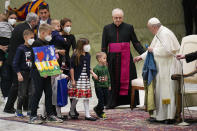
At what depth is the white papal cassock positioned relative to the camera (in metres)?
6.94

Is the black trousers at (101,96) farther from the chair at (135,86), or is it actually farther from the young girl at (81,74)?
the chair at (135,86)

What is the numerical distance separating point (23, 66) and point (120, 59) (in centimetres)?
210

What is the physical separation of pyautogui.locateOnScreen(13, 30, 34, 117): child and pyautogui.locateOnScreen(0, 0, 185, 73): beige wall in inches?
262

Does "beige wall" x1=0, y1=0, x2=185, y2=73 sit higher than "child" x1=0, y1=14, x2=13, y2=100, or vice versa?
"beige wall" x1=0, y1=0, x2=185, y2=73

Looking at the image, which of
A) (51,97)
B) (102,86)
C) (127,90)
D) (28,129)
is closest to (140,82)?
(127,90)

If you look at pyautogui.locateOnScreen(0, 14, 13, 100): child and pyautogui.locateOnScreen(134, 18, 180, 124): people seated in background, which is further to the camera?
pyautogui.locateOnScreen(0, 14, 13, 100): child

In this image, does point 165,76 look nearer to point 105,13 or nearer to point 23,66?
point 23,66

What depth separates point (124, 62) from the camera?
913 centimetres

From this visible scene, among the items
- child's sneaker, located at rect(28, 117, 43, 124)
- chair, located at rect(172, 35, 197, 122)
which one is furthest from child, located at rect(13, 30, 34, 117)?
chair, located at rect(172, 35, 197, 122)

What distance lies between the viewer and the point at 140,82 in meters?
8.54

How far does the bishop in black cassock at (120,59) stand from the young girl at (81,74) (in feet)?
5.95

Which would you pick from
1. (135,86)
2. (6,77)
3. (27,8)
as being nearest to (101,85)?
(135,86)

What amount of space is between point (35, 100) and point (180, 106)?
200 cm

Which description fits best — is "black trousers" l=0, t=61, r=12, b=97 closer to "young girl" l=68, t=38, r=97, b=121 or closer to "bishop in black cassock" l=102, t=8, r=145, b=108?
"bishop in black cassock" l=102, t=8, r=145, b=108
